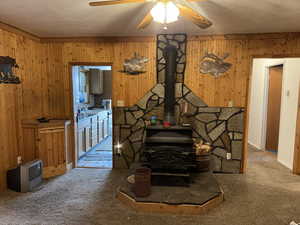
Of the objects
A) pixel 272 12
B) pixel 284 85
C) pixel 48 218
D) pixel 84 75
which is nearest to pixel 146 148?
pixel 48 218

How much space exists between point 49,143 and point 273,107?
495 cm

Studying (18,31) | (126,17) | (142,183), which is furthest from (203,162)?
(18,31)

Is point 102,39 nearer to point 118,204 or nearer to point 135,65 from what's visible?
point 135,65

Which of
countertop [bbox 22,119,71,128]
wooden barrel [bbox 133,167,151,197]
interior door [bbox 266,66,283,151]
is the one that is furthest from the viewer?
interior door [bbox 266,66,283,151]

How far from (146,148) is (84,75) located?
161 inches

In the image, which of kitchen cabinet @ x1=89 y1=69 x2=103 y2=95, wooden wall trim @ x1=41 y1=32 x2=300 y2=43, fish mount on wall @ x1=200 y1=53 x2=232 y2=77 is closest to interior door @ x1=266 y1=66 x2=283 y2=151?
wooden wall trim @ x1=41 y1=32 x2=300 y2=43

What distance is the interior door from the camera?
5004 millimetres

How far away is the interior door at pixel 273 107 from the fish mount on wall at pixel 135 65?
10.7ft

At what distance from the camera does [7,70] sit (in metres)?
3.14

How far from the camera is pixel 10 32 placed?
318cm

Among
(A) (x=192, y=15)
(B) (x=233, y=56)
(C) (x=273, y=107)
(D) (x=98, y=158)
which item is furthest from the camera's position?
(C) (x=273, y=107)

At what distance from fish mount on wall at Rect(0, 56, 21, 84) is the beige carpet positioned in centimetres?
165

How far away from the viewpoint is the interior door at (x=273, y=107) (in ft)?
16.4

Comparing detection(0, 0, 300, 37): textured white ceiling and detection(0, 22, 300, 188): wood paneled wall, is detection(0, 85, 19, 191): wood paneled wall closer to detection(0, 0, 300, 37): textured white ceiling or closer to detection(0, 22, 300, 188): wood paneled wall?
detection(0, 22, 300, 188): wood paneled wall
